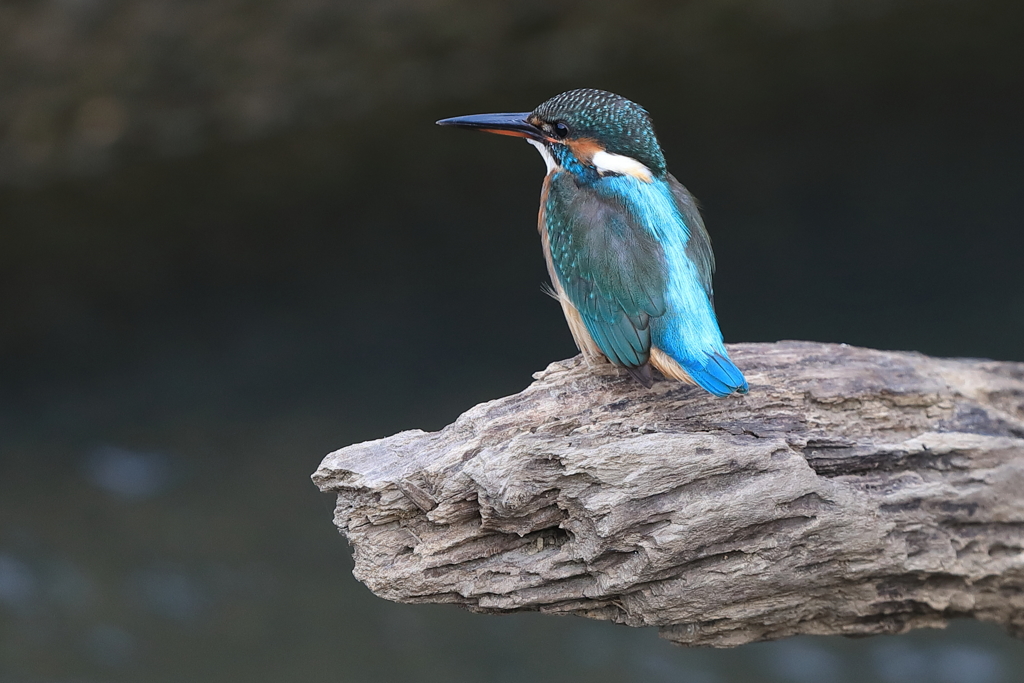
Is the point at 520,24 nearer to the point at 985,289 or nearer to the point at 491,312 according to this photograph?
the point at 491,312

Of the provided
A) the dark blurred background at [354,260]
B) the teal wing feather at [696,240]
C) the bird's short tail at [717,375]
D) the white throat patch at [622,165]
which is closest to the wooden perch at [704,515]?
the bird's short tail at [717,375]

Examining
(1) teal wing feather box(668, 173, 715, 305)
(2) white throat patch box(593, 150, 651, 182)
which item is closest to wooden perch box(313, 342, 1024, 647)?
(1) teal wing feather box(668, 173, 715, 305)

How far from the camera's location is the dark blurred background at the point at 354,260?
334 cm

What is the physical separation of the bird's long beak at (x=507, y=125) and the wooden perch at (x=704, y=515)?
69 centimetres

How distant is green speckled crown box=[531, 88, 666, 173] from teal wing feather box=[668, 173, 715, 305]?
0.08 metres

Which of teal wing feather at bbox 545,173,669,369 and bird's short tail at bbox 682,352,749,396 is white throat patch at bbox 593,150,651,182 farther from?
bird's short tail at bbox 682,352,749,396

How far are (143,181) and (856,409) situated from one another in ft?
14.1

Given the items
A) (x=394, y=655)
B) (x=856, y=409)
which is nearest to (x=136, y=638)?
(x=394, y=655)

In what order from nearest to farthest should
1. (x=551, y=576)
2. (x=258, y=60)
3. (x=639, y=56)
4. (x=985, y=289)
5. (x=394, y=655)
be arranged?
1. (x=551, y=576)
2. (x=394, y=655)
3. (x=985, y=289)
4. (x=258, y=60)
5. (x=639, y=56)

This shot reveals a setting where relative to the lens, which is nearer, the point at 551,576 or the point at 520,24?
the point at 551,576

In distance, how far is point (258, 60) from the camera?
16.3 ft

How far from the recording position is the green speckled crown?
2.13 metres

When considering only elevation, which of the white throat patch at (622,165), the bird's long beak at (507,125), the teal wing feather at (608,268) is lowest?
the teal wing feather at (608,268)

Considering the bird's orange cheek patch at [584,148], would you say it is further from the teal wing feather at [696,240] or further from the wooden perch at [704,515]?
the wooden perch at [704,515]
